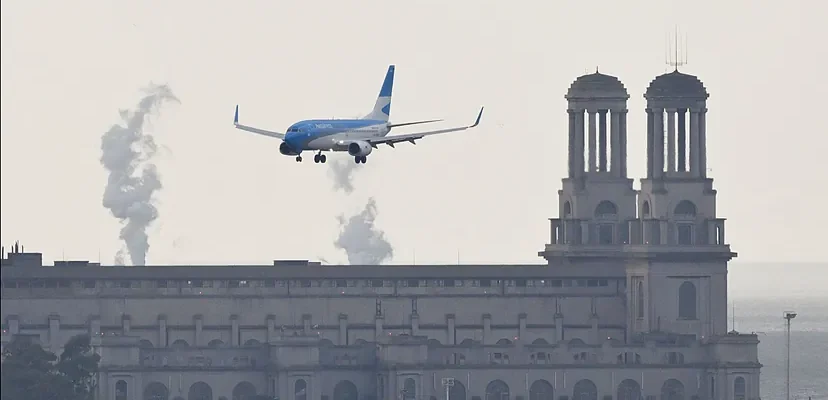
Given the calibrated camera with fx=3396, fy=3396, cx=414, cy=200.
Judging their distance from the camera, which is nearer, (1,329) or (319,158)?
(1,329)

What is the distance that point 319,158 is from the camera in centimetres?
19900

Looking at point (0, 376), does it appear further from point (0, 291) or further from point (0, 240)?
point (0, 240)

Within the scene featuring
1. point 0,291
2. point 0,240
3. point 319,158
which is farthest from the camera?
point 319,158

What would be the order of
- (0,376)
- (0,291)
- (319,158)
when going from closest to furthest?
(0,291) < (0,376) < (319,158)

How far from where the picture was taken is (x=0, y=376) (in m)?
178

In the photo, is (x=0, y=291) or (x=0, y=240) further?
(x=0, y=291)

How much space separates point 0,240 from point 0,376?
26747mm

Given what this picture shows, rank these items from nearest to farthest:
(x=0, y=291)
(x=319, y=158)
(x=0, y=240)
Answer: (x=0, y=240)
(x=0, y=291)
(x=319, y=158)

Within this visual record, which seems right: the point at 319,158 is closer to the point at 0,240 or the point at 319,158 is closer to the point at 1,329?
the point at 1,329

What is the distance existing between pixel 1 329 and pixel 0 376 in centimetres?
962

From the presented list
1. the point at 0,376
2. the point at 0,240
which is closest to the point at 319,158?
the point at 0,376

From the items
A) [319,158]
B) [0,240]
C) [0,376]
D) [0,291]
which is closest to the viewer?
[0,240]

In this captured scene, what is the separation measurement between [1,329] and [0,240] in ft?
56.2

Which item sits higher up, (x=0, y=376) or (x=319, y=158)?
(x=319, y=158)
